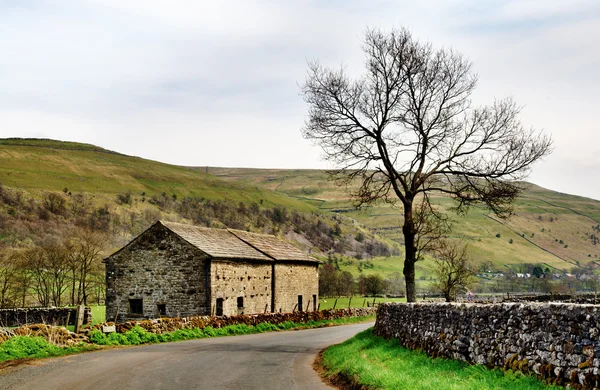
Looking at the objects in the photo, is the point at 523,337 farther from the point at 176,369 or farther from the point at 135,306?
the point at 135,306

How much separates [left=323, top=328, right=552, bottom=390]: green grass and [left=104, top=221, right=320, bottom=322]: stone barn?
1870 centimetres

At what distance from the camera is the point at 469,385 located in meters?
10.5

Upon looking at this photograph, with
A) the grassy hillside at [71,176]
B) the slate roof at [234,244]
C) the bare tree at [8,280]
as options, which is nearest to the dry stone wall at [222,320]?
the slate roof at [234,244]

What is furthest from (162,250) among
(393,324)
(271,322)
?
(393,324)

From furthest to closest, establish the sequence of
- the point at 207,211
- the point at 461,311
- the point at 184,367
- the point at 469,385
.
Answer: the point at 207,211, the point at 184,367, the point at 461,311, the point at 469,385

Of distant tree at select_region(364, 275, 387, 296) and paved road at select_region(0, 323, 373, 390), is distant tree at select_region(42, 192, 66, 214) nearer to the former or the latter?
distant tree at select_region(364, 275, 387, 296)

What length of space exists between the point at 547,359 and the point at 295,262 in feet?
133

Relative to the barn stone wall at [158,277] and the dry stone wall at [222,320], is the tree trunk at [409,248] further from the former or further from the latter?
the barn stone wall at [158,277]

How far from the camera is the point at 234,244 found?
146 ft

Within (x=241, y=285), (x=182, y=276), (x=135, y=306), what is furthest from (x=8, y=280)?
(x=241, y=285)

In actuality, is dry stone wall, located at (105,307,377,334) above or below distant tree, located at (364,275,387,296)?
above

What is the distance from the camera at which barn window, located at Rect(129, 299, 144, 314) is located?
128 feet

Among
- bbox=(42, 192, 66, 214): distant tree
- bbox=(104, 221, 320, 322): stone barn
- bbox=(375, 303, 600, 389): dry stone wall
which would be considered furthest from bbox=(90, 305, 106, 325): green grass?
bbox=(42, 192, 66, 214): distant tree

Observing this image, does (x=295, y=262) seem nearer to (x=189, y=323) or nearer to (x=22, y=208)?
(x=189, y=323)
